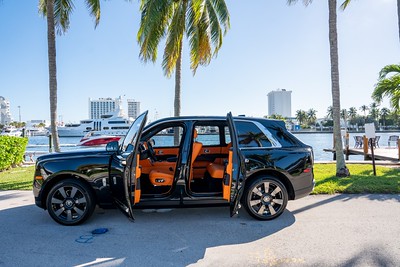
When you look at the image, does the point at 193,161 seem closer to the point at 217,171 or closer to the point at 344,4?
the point at 217,171

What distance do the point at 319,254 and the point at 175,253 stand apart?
1.74m

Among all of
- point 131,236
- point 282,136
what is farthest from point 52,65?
point 282,136

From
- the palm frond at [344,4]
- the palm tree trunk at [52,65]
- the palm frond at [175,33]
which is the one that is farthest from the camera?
the palm frond at [175,33]

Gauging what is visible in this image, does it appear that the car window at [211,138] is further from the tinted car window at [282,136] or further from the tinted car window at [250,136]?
the tinted car window at [282,136]

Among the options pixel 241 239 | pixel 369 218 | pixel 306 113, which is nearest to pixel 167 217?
pixel 241 239

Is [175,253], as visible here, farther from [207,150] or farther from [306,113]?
[306,113]

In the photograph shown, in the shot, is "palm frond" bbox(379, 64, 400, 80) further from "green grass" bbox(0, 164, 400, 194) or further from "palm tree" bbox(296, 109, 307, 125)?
"palm tree" bbox(296, 109, 307, 125)

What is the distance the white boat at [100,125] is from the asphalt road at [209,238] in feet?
188

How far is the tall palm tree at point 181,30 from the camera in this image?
1160 cm

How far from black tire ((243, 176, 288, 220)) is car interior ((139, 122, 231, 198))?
51 cm

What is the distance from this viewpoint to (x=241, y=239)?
411 centimetres

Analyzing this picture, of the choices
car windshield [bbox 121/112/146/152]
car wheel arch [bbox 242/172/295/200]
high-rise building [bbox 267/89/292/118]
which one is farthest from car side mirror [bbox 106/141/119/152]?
high-rise building [bbox 267/89/292/118]

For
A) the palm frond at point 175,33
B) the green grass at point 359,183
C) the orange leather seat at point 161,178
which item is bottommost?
the green grass at point 359,183

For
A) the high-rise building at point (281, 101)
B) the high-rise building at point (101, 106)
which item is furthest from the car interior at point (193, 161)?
the high-rise building at point (281, 101)
